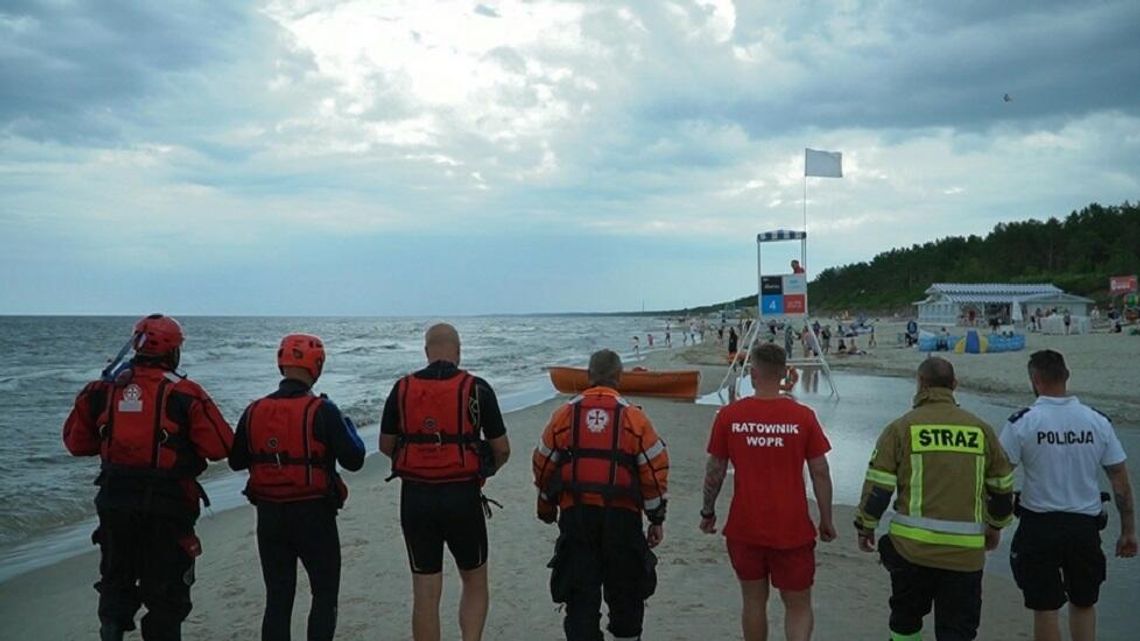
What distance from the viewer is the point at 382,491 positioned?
1003 centimetres

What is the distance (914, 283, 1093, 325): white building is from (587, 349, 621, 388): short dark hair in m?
Answer: 62.0

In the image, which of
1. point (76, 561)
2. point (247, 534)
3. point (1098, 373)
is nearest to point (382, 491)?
point (247, 534)

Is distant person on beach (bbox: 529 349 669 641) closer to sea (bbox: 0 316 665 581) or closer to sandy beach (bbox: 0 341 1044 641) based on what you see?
sandy beach (bbox: 0 341 1044 641)

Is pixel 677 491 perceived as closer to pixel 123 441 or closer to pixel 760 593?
pixel 760 593

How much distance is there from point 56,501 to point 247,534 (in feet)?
14.1

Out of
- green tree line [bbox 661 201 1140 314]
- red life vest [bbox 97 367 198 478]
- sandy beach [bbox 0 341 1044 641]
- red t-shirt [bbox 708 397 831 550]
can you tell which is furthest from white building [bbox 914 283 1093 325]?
red life vest [bbox 97 367 198 478]

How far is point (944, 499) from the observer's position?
4012 mm

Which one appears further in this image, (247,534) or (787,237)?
(787,237)

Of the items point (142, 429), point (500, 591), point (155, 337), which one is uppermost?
point (155, 337)

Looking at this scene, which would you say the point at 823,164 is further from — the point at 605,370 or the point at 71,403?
the point at 71,403

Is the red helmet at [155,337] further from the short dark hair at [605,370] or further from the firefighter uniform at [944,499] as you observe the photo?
the firefighter uniform at [944,499]

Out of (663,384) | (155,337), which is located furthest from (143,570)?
(663,384)

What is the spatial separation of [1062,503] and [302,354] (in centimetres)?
410

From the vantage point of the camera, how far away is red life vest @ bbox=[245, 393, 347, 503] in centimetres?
422
